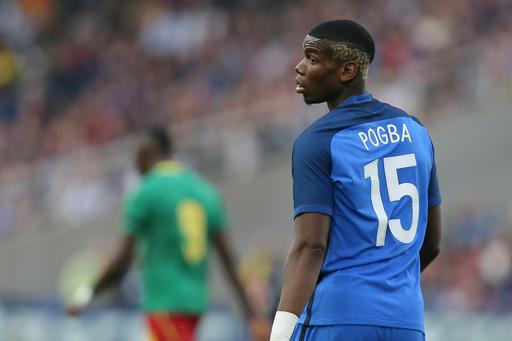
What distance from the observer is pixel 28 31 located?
89.2ft

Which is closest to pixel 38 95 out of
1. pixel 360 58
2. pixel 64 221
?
pixel 64 221

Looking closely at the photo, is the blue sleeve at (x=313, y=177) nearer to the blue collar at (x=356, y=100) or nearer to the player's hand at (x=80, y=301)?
the blue collar at (x=356, y=100)

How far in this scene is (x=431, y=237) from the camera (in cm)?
588

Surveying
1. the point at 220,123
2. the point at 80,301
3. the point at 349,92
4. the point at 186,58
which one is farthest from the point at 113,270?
the point at 186,58

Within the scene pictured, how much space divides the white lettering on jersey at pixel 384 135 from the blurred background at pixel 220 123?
7910mm

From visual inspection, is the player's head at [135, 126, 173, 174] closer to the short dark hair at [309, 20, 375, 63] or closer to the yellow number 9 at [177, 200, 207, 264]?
the yellow number 9 at [177, 200, 207, 264]

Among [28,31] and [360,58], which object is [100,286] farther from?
[28,31]

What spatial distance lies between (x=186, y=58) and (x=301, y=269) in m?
18.8

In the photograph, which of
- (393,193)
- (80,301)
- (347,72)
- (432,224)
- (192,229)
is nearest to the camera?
(393,193)

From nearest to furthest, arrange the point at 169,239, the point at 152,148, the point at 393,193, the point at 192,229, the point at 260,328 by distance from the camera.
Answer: the point at 393,193
the point at 260,328
the point at 169,239
the point at 192,229
the point at 152,148

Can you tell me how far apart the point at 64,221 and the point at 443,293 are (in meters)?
8.34

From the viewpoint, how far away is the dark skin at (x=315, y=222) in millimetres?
5332

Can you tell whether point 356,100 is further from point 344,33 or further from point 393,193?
point 393,193

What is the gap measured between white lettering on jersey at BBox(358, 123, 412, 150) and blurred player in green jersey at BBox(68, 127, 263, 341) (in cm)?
363
